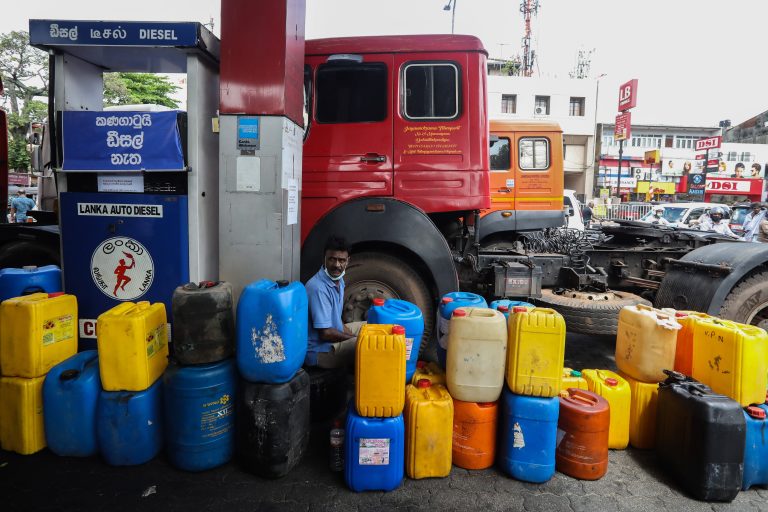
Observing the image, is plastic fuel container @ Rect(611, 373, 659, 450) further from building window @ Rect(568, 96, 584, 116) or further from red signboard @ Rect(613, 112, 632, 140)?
building window @ Rect(568, 96, 584, 116)

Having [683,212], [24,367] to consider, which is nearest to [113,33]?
[24,367]

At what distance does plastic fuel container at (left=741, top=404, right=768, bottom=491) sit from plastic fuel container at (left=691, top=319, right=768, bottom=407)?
0.12 metres

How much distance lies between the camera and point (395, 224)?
3953 mm

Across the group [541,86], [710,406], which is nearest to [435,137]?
[710,406]

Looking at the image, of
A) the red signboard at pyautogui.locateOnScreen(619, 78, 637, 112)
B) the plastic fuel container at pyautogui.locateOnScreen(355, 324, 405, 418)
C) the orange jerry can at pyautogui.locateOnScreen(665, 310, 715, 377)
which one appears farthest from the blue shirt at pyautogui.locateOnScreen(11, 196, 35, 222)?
the red signboard at pyautogui.locateOnScreen(619, 78, 637, 112)

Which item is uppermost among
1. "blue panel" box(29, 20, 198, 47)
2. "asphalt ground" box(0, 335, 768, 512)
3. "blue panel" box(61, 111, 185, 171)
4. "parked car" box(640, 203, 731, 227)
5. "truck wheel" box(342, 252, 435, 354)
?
"blue panel" box(29, 20, 198, 47)

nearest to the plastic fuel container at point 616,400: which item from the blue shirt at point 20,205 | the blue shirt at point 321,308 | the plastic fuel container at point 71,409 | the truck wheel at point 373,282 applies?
the truck wheel at point 373,282

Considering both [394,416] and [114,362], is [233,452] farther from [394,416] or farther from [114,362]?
[394,416]

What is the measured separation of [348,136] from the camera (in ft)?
13.4

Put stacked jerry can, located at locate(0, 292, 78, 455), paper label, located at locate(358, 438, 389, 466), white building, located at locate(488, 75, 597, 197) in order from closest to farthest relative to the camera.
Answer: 1. paper label, located at locate(358, 438, 389, 466)
2. stacked jerry can, located at locate(0, 292, 78, 455)
3. white building, located at locate(488, 75, 597, 197)

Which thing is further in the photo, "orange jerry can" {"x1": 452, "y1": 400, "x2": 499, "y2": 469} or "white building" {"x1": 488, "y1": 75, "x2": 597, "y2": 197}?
"white building" {"x1": 488, "y1": 75, "x2": 597, "y2": 197}

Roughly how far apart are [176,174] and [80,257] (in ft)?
3.02

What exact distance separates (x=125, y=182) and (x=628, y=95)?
2783 cm

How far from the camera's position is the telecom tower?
117ft
